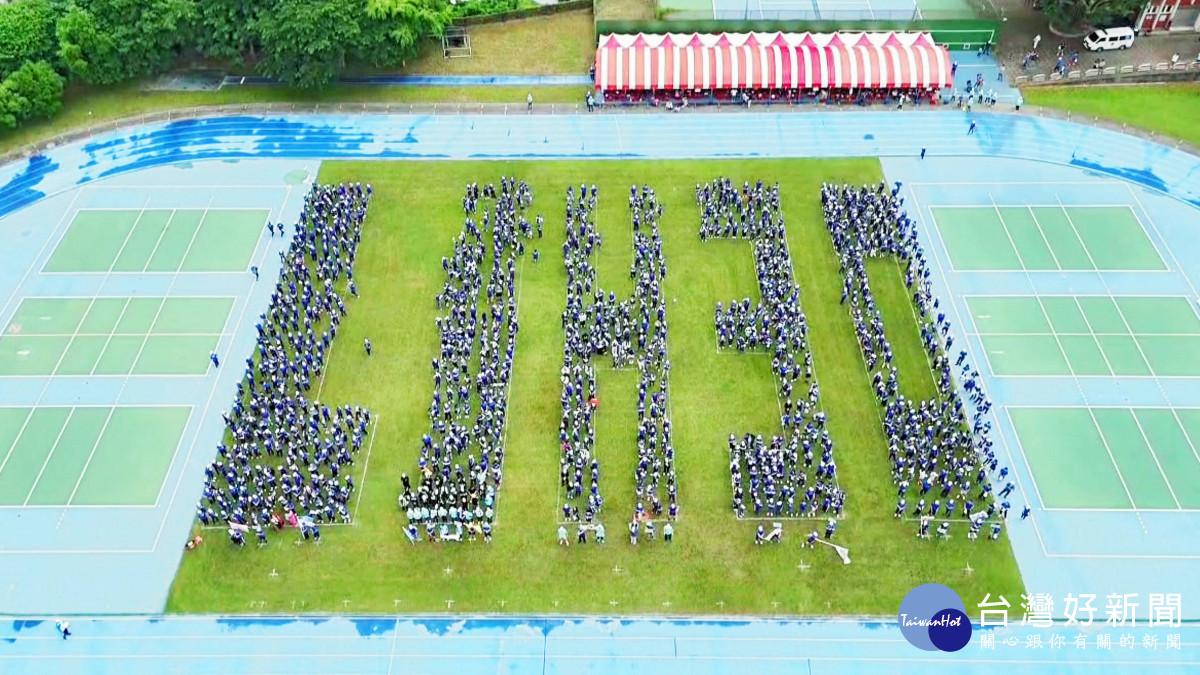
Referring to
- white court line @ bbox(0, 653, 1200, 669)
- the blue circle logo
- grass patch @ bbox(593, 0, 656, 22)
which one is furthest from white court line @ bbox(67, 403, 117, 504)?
grass patch @ bbox(593, 0, 656, 22)

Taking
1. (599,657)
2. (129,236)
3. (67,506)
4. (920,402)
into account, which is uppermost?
(129,236)

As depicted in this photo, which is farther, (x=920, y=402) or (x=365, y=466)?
(x=920, y=402)

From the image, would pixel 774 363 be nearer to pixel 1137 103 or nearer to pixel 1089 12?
pixel 1137 103

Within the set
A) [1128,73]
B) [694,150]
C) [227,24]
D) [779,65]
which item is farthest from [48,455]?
[1128,73]

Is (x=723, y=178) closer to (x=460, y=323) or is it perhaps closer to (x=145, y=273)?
(x=460, y=323)

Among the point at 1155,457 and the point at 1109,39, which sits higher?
the point at 1109,39

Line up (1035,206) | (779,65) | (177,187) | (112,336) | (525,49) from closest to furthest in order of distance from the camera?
1. (112,336)
2. (1035,206)
3. (177,187)
4. (779,65)
5. (525,49)

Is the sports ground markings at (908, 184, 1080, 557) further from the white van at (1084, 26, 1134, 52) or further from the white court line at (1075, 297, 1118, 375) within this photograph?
the white van at (1084, 26, 1134, 52)
